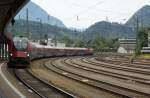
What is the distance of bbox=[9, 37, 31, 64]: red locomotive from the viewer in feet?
146

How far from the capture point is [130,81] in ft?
97.1

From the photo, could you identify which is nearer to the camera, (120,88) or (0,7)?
(120,88)

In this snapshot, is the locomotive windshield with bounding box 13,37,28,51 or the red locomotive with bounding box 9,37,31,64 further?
the locomotive windshield with bounding box 13,37,28,51

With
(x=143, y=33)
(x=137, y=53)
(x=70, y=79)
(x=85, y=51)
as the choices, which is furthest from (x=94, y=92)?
(x=143, y=33)

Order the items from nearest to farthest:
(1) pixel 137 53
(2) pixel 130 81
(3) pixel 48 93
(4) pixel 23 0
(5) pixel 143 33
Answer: (3) pixel 48 93 < (4) pixel 23 0 < (2) pixel 130 81 < (1) pixel 137 53 < (5) pixel 143 33

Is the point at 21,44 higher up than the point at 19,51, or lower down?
higher up

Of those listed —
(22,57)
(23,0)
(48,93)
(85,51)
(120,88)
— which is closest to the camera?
(48,93)

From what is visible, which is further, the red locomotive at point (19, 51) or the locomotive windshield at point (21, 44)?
the locomotive windshield at point (21, 44)

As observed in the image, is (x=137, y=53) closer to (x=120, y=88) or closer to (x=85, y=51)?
(x=85, y=51)

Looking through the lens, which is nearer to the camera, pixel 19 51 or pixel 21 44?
pixel 19 51

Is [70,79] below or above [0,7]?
below

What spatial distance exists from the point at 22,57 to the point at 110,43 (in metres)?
148

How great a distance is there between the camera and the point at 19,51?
44.9 meters

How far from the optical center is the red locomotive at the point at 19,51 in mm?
44469
